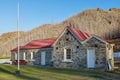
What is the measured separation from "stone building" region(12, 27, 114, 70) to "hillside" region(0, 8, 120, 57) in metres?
37.0

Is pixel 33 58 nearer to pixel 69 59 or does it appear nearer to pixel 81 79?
pixel 69 59

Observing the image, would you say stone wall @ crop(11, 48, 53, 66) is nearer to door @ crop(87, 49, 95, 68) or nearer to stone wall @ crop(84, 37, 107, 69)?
door @ crop(87, 49, 95, 68)

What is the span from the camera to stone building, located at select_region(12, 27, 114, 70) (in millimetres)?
36906

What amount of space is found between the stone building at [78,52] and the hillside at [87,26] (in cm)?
3703

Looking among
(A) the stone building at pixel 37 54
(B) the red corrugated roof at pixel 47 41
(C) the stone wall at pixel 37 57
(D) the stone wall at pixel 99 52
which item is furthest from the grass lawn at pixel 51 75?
(A) the stone building at pixel 37 54

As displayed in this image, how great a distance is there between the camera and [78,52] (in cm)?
3888

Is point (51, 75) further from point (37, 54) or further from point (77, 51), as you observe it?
point (37, 54)

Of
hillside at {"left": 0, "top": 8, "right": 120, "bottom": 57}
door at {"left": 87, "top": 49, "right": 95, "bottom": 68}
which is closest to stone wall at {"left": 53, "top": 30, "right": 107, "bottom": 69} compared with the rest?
door at {"left": 87, "top": 49, "right": 95, "bottom": 68}

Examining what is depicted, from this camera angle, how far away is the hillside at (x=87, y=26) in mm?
79875

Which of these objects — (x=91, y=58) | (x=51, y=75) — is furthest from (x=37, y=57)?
(x=51, y=75)

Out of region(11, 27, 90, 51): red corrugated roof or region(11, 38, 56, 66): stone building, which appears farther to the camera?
region(11, 38, 56, 66): stone building

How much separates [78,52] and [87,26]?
152 ft

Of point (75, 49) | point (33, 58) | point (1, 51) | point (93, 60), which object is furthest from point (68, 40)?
point (1, 51)

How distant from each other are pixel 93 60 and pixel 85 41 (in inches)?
106
